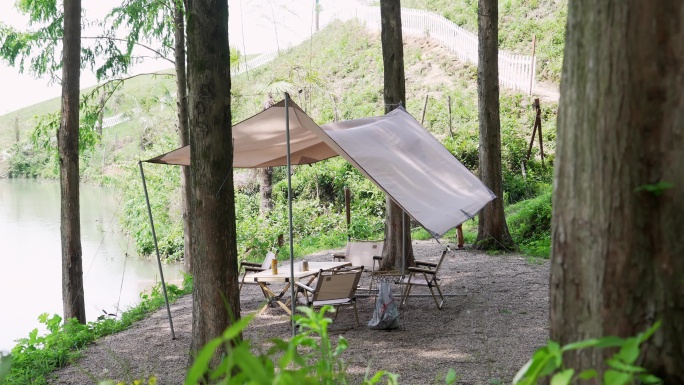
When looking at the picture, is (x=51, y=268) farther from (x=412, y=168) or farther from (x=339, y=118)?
(x=412, y=168)

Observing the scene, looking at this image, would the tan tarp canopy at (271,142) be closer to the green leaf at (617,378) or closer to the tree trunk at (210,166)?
the tree trunk at (210,166)

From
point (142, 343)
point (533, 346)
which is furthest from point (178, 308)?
point (533, 346)

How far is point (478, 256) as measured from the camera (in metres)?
11.5

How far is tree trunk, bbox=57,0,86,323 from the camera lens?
915 cm

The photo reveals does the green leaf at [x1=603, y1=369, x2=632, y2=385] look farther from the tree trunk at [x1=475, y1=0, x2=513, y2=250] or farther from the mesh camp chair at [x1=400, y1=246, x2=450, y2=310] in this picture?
the tree trunk at [x1=475, y1=0, x2=513, y2=250]

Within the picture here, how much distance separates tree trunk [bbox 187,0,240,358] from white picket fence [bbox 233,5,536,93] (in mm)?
12822

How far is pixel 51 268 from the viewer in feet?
55.7

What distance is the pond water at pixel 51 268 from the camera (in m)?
12.9

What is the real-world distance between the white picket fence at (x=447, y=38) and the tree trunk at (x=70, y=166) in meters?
8.59

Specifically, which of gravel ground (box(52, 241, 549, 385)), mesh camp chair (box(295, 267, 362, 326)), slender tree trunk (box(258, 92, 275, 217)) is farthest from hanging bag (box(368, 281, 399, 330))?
slender tree trunk (box(258, 92, 275, 217))

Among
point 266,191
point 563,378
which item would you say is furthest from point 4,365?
point 266,191

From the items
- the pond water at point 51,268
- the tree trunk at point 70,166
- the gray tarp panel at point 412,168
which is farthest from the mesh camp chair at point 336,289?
the tree trunk at point 70,166

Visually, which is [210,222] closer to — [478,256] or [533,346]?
[533,346]

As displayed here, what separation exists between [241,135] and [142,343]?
95.1 inches
